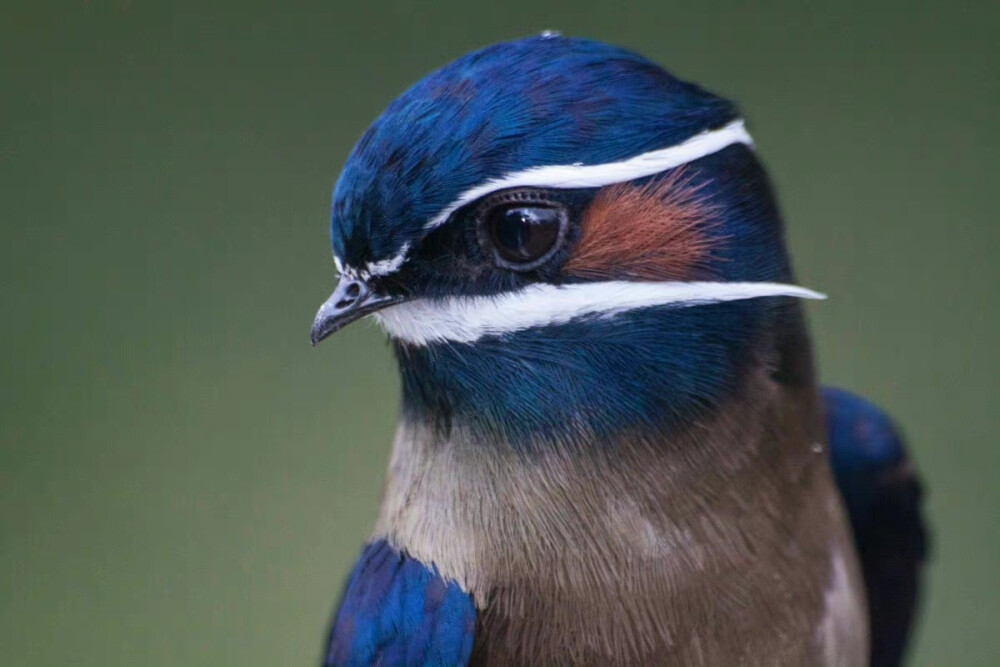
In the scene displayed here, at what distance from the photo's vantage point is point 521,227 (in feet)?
3.03

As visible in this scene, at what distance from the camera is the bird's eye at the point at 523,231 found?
3.02 feet

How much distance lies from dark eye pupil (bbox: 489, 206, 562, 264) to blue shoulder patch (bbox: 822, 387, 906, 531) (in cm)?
53

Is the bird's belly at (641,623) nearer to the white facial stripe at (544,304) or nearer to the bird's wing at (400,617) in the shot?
the bird's wing at (400,617)

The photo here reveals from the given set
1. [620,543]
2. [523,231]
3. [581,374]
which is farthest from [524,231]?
[620,543]

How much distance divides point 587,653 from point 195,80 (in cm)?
161

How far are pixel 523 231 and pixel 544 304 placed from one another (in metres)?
0.05

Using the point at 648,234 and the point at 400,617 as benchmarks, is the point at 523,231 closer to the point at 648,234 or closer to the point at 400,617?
the point at 648,234

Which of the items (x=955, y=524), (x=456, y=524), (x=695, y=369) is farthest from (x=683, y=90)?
(x=955, y=524)

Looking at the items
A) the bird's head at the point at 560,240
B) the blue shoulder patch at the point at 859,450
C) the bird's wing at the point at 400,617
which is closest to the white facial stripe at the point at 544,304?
the bird's head at the point at 560,240

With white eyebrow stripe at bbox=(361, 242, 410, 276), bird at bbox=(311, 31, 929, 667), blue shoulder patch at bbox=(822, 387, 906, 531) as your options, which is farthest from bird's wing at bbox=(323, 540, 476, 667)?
blue shoulder patch at bbox=(822, 387, 906, 531)

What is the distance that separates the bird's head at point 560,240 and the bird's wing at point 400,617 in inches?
5.3

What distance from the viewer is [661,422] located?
996 mm

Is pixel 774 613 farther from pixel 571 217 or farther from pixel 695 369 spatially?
pixel 571 217

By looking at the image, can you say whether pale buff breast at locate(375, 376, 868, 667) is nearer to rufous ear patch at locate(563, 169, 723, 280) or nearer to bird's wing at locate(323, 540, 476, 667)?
bird's wing at locate(323, 540, 476, 667)
